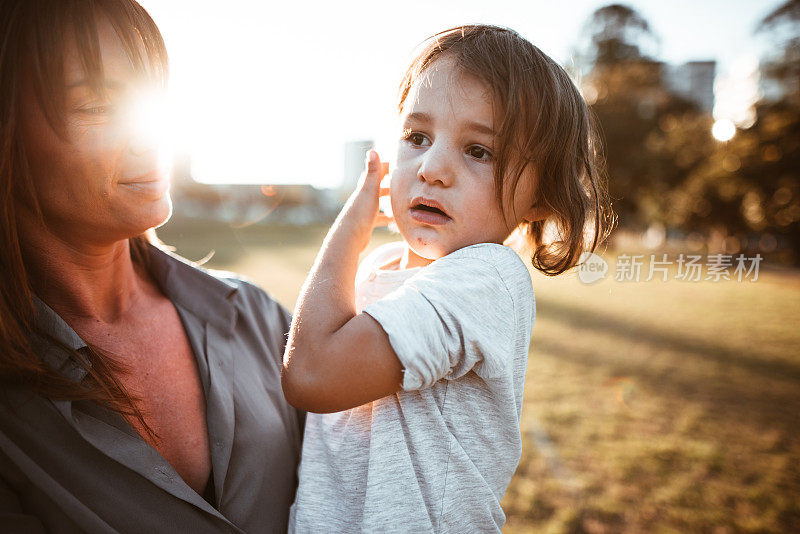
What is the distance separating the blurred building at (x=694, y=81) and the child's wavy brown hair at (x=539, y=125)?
41805 millimetres

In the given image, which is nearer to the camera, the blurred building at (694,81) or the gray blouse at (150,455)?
the gray blouse at (150,455)

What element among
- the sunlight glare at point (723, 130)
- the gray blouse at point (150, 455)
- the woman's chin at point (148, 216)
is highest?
the sunlight glare at point (723, 130)

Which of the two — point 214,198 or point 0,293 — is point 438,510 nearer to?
point 0,293

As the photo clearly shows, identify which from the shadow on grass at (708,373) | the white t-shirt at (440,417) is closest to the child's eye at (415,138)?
the white t-shirt at (440,417)

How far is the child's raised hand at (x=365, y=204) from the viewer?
5.32 feet

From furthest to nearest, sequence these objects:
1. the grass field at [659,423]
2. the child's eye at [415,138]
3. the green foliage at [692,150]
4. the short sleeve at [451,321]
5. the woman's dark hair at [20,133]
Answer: the green foliage at [692,150] → the grass field at [659,423] → the child's eye at [415,138] → the woman's dark hair at [20,133] → the short sleeve at [451,321]

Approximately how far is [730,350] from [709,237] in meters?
25.0

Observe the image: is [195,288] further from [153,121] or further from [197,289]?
[153,121]

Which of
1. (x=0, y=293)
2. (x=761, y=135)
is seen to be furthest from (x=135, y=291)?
(x=761, y=135)

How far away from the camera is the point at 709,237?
31.1m

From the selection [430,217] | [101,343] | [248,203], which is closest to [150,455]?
[101,343]

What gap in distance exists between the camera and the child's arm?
126cm

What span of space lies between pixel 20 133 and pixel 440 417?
1.27 meters

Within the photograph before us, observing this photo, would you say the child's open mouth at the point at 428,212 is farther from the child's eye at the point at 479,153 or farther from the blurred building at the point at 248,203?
the blurred building at the point at 248,203
